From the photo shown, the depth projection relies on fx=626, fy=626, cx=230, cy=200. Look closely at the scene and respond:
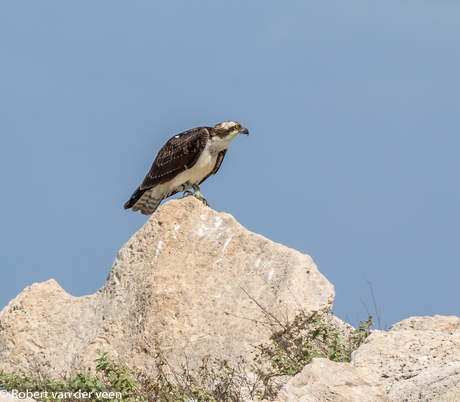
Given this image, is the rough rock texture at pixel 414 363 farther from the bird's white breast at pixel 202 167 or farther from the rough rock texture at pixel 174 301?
the bird's white breast at pixel 202 167

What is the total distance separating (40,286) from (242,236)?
350 cm

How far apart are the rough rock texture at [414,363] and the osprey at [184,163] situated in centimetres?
607

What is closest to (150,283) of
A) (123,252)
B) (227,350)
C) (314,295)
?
(123,252)

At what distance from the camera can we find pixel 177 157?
11688 millimetres

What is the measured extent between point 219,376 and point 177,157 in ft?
18.1

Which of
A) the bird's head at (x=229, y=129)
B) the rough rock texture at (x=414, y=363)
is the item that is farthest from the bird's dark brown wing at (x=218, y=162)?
the rough rock texture at (x=414, y=363)

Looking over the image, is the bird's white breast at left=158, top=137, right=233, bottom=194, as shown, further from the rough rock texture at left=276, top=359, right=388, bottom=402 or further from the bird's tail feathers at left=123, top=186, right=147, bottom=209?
the rough rock texture at left=276, top=359, right=388, bottom=402

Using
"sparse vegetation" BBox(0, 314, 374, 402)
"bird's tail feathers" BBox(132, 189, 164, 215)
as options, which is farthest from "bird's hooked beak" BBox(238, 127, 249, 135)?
"sparse vegetation" BBox(0, 314, 374, 402)

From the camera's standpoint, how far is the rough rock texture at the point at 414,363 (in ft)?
16.0

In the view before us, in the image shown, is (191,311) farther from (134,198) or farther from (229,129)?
(229,129)

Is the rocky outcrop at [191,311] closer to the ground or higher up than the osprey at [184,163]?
closer to the ground

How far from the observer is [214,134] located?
467 inches

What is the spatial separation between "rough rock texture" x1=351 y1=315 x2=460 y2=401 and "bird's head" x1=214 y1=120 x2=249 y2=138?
21.5ft

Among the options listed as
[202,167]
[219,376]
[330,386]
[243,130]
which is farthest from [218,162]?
[330,386]
